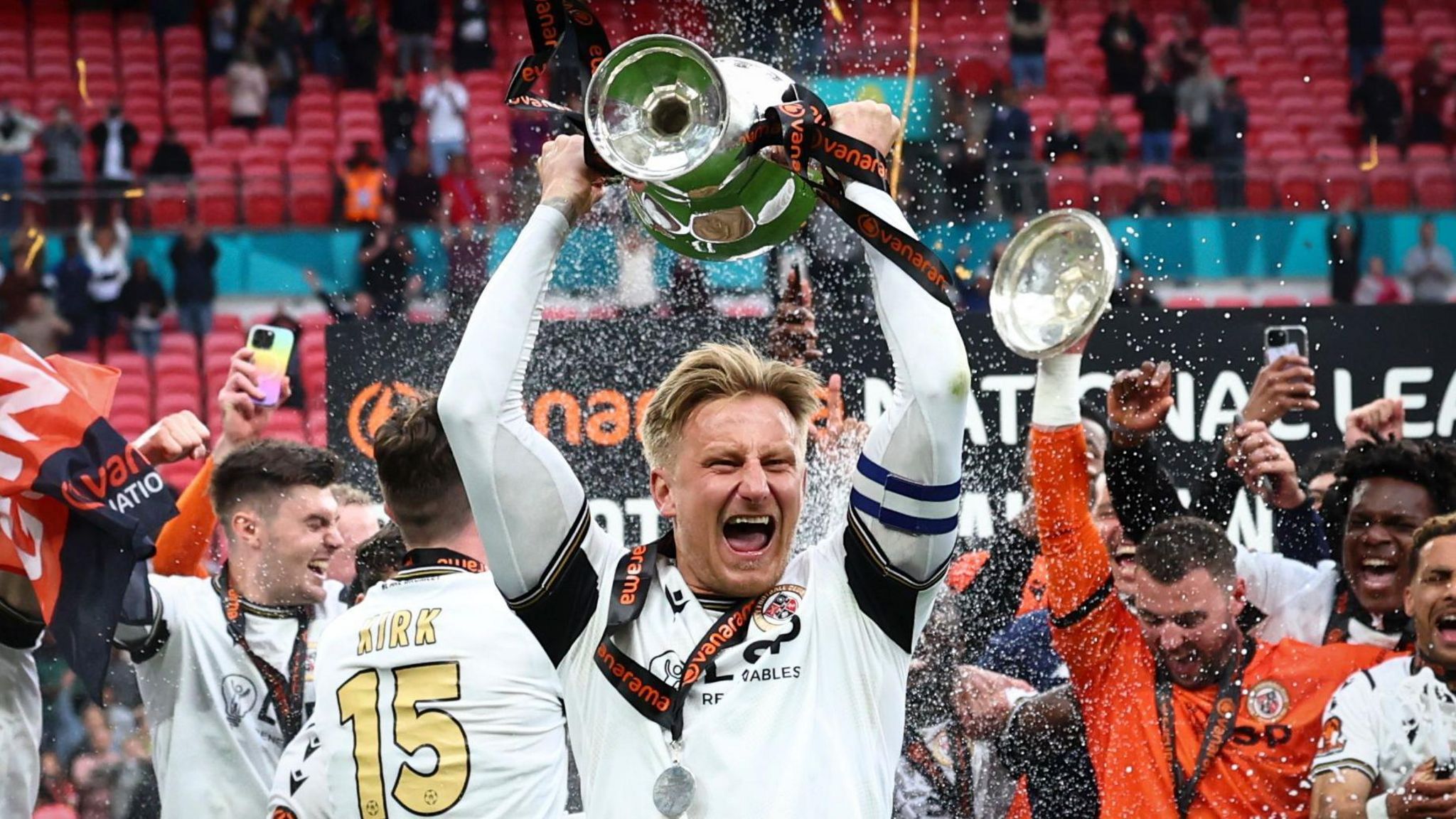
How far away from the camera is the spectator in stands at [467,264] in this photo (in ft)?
27.7

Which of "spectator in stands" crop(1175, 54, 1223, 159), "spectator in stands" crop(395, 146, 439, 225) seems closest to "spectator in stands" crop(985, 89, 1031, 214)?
"spectator in stands" crop(1175, 54, 1223, 159)

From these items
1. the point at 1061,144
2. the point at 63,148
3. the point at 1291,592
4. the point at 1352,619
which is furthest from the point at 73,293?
the point at 1352,619

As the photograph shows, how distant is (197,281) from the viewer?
13.7 metres

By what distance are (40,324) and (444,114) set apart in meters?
3.72

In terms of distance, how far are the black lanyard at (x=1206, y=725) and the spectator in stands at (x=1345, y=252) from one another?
30.5 feet

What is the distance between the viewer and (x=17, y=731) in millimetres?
4746

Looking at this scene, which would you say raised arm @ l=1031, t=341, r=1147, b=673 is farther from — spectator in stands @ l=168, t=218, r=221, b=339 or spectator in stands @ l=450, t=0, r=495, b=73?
spectator in stands @ l=450, t=0, r=495, b=73

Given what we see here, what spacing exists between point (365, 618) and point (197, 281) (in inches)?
408

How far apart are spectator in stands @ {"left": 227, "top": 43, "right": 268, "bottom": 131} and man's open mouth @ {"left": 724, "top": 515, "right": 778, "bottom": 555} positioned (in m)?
14.4

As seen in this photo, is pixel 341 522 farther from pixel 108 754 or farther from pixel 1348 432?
pixel 108 754

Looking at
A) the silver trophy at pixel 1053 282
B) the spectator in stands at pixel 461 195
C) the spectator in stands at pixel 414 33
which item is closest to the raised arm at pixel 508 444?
the silver trophy at pixel 1053 282

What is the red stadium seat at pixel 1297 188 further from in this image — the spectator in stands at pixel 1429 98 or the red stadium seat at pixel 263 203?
the red stadium seat at pixel 263 203

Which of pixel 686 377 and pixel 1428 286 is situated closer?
pixel 686 377

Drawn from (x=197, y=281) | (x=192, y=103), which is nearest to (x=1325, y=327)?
(x=197, y=281)
